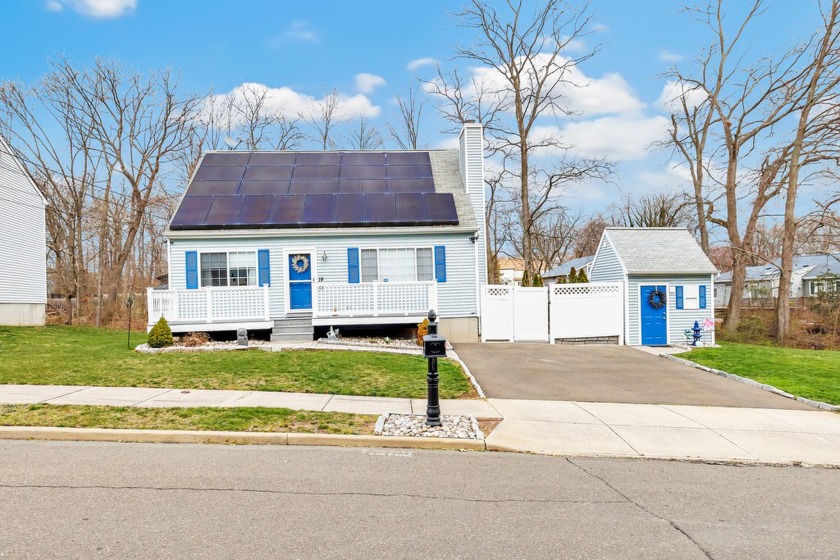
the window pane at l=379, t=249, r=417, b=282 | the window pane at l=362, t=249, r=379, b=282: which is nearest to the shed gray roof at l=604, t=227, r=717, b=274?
the window pane at l=379, t=249, r=417, b=282

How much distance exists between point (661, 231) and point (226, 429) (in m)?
17.7

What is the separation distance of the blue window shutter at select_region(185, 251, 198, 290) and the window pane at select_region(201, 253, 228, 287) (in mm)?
223

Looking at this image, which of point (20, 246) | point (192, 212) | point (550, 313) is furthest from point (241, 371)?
point (20, 246)

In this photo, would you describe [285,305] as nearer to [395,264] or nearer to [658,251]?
[395,264]

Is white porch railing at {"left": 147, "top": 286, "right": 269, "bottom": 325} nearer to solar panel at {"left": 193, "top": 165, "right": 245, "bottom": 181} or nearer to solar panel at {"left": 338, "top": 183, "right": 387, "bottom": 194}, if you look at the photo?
A: solar panel at {"left": 338, "top": 183, "right": 387, "bottom": 194}

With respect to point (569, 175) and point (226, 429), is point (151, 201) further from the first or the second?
point (226, 429)

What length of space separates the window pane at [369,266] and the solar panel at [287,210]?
2.30 meters

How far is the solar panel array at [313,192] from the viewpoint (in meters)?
16.8

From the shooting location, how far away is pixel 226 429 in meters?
6.71

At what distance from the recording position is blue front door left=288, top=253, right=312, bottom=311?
657 inches

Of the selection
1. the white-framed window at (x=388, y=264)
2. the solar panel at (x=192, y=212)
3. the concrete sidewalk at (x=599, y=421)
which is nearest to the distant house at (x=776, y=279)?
the white-framed window at (x=388, y=264)

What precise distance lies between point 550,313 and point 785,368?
6.43 m

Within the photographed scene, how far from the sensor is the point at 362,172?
20062 mm

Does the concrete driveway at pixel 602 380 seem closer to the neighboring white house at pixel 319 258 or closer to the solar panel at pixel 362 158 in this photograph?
the neighboring white house at pixel 319 258
